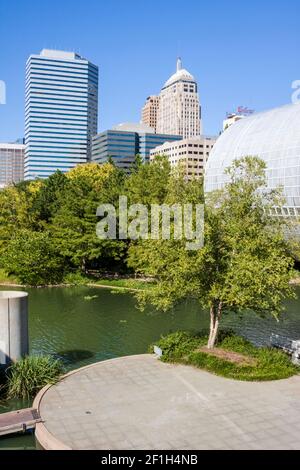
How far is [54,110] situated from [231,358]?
18914 centimetres

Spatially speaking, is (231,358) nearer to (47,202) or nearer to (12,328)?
(12,328)

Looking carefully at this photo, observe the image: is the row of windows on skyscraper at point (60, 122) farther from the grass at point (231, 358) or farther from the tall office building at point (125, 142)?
the grass at point (231, 358)

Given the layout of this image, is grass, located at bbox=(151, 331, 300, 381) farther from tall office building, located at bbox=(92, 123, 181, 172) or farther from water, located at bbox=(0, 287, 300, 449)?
tall office building, located at bbox=(92, 123, 181, 172)

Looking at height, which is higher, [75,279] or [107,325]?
[75,279]

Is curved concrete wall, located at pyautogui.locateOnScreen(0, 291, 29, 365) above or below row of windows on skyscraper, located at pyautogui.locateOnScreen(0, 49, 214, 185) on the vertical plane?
below

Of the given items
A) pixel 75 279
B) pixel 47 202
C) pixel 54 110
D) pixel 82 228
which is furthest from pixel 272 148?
pixel 54 110

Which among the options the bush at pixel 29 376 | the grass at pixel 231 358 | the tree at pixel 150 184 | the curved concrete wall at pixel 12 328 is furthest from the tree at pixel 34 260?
the bush at pixel 29 376

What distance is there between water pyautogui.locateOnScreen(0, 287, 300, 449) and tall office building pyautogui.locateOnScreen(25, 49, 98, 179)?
165 metres

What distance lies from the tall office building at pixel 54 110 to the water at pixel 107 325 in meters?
165

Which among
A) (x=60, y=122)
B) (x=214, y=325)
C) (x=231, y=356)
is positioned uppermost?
(x=60, y=122)

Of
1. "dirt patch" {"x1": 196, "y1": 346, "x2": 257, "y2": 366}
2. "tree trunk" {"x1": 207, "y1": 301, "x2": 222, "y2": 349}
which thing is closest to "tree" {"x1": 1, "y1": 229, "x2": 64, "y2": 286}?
"tree trunk" {"x1": 207, "y1": 301, "x2": 222, "y2": 349}

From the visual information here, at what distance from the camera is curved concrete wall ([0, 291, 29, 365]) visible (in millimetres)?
17359

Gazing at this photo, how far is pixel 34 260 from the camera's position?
4084 cm
